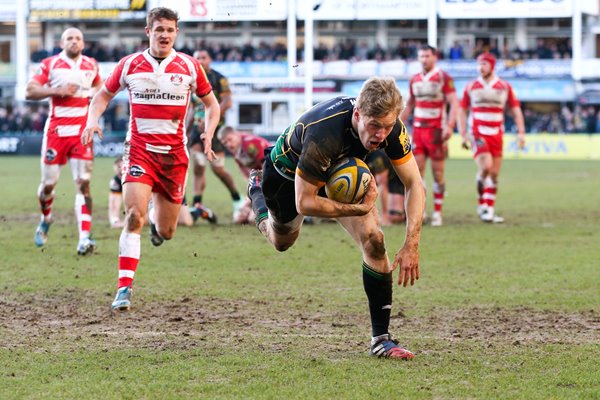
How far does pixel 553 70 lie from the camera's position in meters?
56.0

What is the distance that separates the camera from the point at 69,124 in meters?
12.7

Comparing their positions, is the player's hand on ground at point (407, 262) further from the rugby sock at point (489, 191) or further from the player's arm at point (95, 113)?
the rugby sock at point (489, 191)

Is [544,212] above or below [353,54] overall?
below

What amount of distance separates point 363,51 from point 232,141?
1696 inches

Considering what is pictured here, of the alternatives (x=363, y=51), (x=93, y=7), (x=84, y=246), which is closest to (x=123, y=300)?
(x=84, y=246)

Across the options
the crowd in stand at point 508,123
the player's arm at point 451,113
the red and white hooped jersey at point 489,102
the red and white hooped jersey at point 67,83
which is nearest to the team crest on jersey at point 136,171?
the red and white hooped jersey at point 67,83

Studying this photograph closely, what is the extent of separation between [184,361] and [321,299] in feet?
8.96

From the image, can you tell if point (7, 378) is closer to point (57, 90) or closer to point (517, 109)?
point (57, 90)

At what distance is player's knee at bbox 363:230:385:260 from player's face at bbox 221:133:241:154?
299 inches

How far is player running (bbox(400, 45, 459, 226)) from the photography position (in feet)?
52.4

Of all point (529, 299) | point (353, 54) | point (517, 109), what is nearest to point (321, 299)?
point (529, 299)

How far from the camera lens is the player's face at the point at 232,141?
47.1ft

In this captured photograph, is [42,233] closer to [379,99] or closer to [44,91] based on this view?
[44,91]

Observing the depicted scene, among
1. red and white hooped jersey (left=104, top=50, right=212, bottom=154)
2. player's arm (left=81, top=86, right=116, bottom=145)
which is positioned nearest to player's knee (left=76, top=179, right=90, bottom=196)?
red and white hooped jersey (left=104, top=50, right=212, bottom=154)
